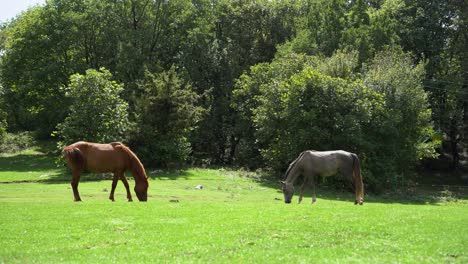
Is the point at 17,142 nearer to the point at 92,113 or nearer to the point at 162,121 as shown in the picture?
the point at 162,121

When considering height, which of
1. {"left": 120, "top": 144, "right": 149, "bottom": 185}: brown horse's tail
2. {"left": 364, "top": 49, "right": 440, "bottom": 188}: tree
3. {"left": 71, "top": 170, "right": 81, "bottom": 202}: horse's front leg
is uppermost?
{"left": 364, "top": 49, "right": 440, "bottom": 188}: tree

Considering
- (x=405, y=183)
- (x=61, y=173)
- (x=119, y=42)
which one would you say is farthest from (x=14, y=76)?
(x=405, y=183)

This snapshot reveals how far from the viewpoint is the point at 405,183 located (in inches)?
1613

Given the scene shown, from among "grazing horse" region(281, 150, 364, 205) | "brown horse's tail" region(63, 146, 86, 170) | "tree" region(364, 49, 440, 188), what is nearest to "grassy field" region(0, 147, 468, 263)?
"brown horse's tail" region(63, 146, 86, 170)

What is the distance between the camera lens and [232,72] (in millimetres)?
55750

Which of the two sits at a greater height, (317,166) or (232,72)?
(232,72)

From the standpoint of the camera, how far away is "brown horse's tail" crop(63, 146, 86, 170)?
67.8ft

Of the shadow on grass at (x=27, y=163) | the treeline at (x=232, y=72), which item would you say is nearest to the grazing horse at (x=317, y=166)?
the treeline at (x=232, y=72)

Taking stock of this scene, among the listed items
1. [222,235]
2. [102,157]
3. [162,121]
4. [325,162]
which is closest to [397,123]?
[325,162]

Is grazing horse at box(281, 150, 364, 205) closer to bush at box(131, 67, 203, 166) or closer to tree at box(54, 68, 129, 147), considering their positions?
tree at box(54, 68, 129, 147)

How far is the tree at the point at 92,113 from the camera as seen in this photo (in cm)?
3725

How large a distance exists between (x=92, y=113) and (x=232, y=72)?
72.9 ft

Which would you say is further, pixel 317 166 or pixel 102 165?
pixel 317 166

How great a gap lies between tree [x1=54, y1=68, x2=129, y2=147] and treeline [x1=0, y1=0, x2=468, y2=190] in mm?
114
